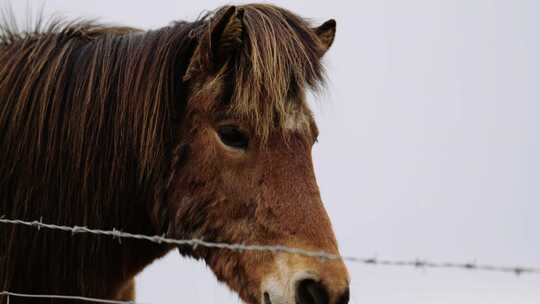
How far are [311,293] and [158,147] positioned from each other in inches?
48.4

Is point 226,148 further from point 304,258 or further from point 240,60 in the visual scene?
point 304,258

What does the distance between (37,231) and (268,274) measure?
54.3 inches

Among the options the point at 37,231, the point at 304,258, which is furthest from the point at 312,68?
the point at 37,231

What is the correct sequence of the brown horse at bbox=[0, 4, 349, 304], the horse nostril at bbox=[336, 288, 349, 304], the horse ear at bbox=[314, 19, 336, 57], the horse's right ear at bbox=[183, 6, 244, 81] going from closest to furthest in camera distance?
the horse nostril at bbox=[336, 288, 349, 304] → the brown horse at bbox=[0, 4, 349, 304] → the horse's right ear at bbox=[183, 6, 244, 81] → the horse ear at bbox=[314, 19, 336, 57]

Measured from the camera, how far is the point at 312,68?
3574 mm

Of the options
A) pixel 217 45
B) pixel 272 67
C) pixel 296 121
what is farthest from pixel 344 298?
pixel 217 45

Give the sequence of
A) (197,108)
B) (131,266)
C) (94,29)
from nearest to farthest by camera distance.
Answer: (197,108), (131,266), (94,29)

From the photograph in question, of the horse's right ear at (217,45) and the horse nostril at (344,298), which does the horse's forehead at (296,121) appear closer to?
the horse's right ear at (217,45)

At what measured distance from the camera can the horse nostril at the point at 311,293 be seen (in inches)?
109

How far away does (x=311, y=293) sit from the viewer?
2783 mm

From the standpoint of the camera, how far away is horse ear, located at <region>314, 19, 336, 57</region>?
406cm

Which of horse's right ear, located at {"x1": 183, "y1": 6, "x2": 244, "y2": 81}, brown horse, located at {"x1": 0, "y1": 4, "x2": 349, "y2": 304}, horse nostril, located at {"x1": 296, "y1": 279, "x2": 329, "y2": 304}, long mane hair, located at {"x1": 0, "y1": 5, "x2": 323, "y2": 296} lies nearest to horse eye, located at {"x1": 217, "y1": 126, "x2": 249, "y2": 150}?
brown horse, located at {"x1": 0, "y1": 4, "x2": 349, "y2": 304}

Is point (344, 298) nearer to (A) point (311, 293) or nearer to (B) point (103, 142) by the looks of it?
(A) point (311, 293)

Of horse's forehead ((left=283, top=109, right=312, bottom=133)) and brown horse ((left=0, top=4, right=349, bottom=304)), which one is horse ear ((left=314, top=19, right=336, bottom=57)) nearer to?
brown horse ((left=0, top=4, right=349, bottom=304))
